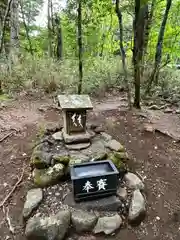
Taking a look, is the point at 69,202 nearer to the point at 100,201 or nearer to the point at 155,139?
the point at 100,201

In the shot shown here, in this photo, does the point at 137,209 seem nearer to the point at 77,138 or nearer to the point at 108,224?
the point at 108,224

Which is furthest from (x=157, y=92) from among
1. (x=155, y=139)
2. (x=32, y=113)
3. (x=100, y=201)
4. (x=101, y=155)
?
(x=100, y=201)

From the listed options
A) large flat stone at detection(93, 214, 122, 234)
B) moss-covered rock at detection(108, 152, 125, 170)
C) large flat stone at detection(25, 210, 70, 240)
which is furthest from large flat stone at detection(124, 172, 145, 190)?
large flat stone at detection(25, 210, 70, 240)

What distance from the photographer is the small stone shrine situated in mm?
1973

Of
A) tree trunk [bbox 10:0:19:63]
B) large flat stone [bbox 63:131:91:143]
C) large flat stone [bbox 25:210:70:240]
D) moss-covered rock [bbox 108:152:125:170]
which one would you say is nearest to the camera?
large flat stone [bbox 25:210:70:240]

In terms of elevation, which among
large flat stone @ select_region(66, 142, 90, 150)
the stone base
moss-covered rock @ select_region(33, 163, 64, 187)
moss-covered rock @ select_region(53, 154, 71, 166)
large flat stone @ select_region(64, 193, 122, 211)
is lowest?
large flat stone @ select_region(64, 193, 122, 211)

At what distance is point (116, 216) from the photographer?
2.08 metres

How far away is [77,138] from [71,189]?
0.70 metres

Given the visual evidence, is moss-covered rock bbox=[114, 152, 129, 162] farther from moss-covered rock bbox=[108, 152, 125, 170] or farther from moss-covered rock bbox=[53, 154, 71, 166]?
moss-covered rock bbox=[53, 154, 71, 166]

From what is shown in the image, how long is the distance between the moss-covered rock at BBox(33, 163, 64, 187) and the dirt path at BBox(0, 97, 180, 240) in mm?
235

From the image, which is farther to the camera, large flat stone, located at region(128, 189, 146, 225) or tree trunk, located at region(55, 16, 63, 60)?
tree trunk, located at region(55, 16, 63, 60)

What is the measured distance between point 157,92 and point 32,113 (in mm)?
3482

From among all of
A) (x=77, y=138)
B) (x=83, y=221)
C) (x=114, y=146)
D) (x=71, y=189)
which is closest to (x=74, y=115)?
(x=77, y=138)

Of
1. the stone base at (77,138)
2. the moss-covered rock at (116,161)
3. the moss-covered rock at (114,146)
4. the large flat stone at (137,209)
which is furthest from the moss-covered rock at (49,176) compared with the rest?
the large flat stone at (137,209)
